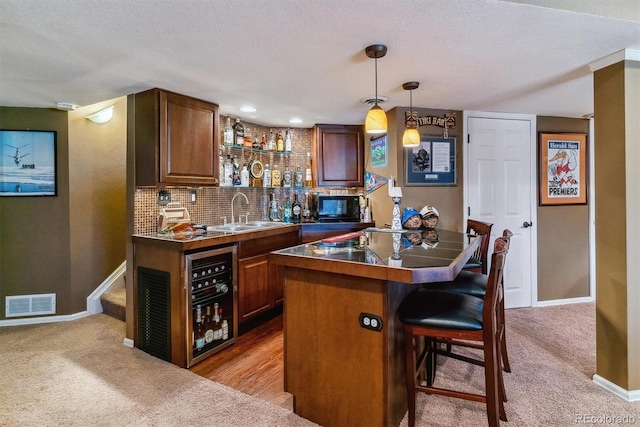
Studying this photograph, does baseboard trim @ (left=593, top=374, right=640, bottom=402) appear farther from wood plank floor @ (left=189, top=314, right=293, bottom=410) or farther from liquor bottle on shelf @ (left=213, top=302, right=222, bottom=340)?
liquor bottle on shelf @ (left=213, top=302, right=222, bottom=340)

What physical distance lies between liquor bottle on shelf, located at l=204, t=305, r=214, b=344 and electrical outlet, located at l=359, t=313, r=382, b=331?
1.58m

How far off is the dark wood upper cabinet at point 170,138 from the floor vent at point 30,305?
1839 mm

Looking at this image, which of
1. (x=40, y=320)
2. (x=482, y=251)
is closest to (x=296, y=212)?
(x=482, y=251)

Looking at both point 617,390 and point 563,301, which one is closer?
point 617,390

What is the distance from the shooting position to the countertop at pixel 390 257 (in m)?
1.36

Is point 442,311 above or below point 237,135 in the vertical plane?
below

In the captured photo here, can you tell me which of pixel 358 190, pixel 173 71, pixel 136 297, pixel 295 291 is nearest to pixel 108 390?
pixel 136 297

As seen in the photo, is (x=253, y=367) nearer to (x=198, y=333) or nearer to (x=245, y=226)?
(x=198, y=333)

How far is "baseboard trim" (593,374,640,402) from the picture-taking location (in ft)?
6.40

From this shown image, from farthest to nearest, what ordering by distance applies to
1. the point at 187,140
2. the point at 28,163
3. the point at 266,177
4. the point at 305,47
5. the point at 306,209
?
the point at 306,209 < the point at 266,177 < the point at 28,163 < the point at 187,140 < the point at 305,47

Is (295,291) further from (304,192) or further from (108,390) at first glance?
(304,192)

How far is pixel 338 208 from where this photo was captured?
3.89 meters

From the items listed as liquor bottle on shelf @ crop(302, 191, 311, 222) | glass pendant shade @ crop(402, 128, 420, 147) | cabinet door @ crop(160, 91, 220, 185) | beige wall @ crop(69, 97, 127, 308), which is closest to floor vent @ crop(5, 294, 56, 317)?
beige wall @ crop(69, 97, 127, 308)

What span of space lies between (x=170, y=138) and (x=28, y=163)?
5.83 ft
